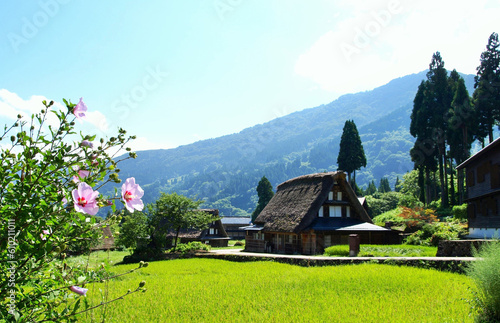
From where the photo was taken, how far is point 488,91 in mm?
33625

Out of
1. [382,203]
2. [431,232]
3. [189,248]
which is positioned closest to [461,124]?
[431,232]

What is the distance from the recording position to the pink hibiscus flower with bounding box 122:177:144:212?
258 centimetres

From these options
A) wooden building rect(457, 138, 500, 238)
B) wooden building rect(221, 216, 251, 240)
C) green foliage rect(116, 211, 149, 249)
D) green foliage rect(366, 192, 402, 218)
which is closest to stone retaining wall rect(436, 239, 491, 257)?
wooden building rect(457, 138, 500, 238)

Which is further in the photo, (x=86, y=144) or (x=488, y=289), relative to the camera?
(x=488, y=289)

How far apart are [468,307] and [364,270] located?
4914mm

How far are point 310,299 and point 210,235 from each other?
49317 mm

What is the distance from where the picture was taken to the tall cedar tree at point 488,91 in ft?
110

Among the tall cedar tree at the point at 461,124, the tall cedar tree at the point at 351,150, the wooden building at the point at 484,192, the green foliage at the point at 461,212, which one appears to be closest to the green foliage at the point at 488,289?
the wooden building at the point at 484,192

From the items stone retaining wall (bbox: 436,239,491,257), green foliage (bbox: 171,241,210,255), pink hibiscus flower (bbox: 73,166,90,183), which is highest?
pink hibiscus flower (bbox: 73,166,90,183)

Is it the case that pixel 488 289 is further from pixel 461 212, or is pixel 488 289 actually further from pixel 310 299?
pixel 461 212

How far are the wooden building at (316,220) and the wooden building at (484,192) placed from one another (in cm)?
574

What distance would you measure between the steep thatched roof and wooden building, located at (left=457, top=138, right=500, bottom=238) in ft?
25.7

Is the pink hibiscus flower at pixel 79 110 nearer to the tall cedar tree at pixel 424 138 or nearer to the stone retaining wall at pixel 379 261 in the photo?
the stone retaining wall at pixel 379 261

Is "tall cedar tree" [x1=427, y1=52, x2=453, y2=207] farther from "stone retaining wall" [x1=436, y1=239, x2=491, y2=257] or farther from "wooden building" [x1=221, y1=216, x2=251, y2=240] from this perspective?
"wooden building" [x1=221, y1=216, x2=251, y2=240]
